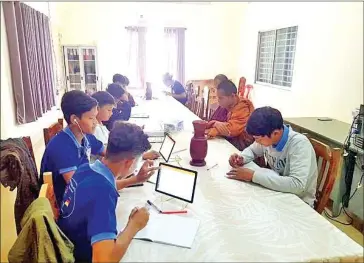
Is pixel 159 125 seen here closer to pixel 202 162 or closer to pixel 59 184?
pixel 202 162

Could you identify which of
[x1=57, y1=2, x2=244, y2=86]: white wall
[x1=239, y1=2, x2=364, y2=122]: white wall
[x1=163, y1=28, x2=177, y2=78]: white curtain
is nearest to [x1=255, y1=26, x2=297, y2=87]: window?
[x1=239, y1=2, x2=364, y2=122]: white wall

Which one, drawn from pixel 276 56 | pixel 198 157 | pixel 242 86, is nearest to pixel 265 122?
pixel 198 157

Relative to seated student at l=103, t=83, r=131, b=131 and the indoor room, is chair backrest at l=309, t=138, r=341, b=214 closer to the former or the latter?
the indoor room

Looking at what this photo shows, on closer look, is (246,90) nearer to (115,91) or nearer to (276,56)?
(276,56)

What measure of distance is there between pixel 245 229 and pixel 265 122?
556 mm

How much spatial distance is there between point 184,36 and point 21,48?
3.68m

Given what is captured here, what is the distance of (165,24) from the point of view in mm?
6148

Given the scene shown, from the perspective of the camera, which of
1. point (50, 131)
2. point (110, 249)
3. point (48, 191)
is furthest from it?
point (50, 131)

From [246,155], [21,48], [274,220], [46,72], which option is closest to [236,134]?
[246,155]

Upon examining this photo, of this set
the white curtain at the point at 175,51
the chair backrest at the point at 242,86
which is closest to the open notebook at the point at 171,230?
the chair backrest at the point at 242,86

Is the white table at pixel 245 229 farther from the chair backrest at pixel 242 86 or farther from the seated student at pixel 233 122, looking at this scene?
the chair backrest at pixel 242 86

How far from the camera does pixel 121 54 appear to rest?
6246mm

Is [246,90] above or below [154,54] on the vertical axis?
below

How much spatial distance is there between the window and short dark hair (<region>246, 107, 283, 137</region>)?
3.15 metres
